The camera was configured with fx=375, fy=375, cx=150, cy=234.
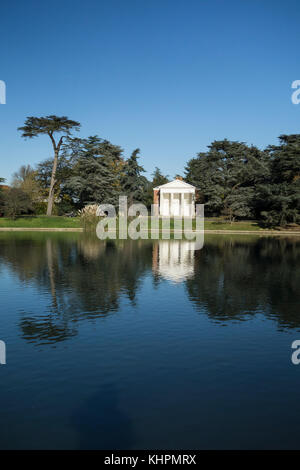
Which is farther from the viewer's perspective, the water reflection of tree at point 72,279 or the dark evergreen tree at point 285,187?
the dark evergreen tree at point 285,187

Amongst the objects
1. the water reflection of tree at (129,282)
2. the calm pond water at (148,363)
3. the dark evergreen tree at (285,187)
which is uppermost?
the dark evergreen tree at (285,187)

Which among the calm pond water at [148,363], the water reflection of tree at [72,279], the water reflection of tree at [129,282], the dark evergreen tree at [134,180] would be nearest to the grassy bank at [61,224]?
the dark evergreen tree at [134,180]

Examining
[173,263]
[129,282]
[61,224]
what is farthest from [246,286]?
[61,224]

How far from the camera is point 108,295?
14109 mm

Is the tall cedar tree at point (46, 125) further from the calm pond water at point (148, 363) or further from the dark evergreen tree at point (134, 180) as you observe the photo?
the calm pond water at point (148, 363)

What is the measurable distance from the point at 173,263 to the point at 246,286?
6.48 metres

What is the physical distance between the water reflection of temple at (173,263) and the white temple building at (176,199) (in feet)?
146

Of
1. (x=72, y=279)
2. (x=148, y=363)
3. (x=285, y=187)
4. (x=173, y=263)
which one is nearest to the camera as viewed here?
(x=148, y=363)

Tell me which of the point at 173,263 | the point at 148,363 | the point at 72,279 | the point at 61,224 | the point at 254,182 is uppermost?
the point at 254,182

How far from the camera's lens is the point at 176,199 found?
75125 millimetres

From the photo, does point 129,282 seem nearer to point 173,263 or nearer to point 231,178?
point 173,263

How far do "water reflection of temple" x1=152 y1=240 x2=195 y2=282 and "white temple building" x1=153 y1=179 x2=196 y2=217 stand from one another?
44.6 m

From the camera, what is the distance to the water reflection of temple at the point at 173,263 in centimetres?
A: 1847

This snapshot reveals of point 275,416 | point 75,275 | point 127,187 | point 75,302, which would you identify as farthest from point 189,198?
point 275,416
